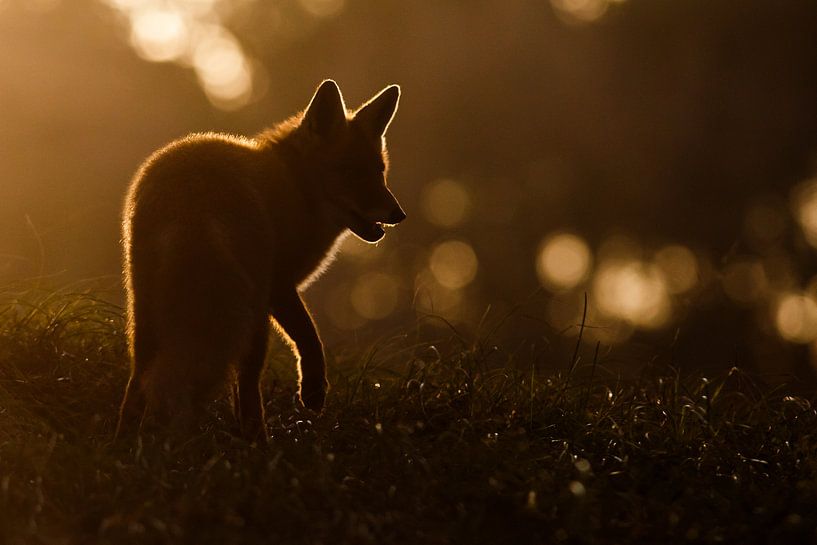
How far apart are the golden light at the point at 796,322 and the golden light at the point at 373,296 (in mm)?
9905

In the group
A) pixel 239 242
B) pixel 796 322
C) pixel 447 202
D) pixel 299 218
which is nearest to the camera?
pixel 239 242

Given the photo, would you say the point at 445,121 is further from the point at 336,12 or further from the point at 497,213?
the point at 336,12

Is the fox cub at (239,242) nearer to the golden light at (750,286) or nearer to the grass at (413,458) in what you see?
the grass at (413,458)

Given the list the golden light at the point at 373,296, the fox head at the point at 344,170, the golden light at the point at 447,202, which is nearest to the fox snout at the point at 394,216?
the fox head at the point at 344,170

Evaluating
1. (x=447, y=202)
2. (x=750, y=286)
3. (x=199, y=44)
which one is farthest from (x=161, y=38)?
(x=750, y=286)

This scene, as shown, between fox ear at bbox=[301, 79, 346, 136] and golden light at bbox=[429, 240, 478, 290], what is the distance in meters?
17.6

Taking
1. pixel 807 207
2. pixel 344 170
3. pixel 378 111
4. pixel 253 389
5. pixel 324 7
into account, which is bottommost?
pixel 807 207

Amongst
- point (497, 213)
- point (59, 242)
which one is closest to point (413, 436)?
point (59, 242)

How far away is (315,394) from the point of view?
566cm

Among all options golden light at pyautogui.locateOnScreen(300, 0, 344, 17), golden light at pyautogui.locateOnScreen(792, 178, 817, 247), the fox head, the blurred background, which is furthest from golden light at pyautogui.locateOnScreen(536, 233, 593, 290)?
the fox head

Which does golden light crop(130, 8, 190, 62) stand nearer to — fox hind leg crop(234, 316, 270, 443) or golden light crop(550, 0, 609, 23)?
golden light crop(550, 0, 609, 23)

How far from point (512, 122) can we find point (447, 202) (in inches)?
111

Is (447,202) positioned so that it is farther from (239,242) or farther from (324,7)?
(239,242)

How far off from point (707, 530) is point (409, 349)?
278 centimetres
